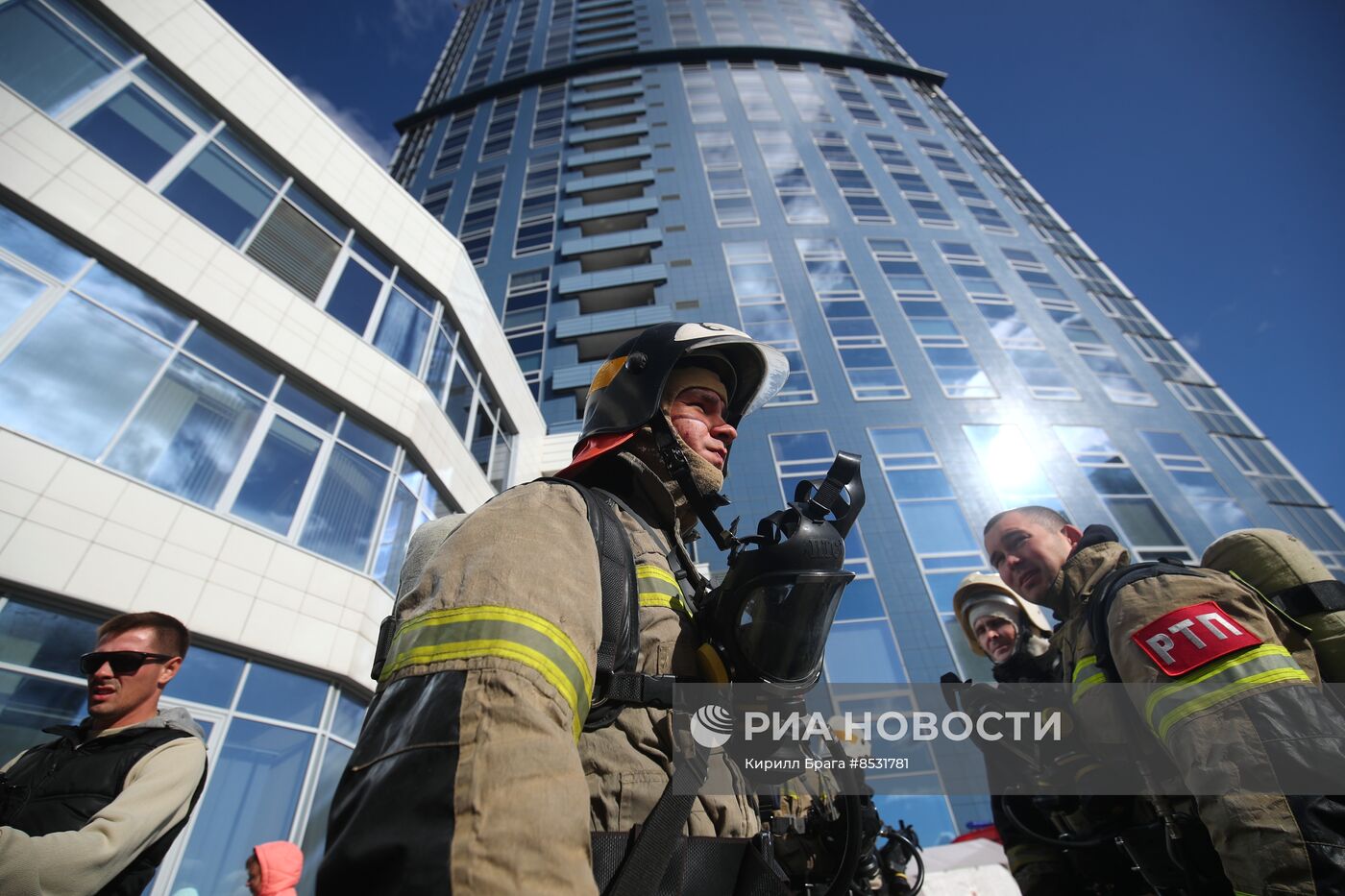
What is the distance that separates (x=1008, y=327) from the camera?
68.6ft

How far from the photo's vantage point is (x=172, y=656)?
3033 millimetres

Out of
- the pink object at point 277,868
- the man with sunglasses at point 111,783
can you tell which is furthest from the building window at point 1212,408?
the man with sunglasses at point 111,783

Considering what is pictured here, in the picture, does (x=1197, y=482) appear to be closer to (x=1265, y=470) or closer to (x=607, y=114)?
(x=1265, y=470)

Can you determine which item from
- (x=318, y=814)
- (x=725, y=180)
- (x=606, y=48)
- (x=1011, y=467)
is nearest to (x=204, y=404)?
(x=318, y=814)

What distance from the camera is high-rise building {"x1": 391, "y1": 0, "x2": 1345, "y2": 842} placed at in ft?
52.1

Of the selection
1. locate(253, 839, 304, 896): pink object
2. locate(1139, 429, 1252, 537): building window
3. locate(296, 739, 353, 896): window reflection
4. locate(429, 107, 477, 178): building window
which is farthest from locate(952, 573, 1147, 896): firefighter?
locate(429, 107, 477, 178): building window

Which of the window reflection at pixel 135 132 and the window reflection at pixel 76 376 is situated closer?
the window reflection at pixel 76 376

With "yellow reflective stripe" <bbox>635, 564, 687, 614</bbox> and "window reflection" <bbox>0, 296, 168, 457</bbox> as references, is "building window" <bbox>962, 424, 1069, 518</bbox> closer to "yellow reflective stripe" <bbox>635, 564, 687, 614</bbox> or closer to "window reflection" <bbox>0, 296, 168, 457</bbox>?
"yellow reflective stripe" <bbox>635, 564, 687, 614</bbox>

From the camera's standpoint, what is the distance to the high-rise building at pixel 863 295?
15.9 meters

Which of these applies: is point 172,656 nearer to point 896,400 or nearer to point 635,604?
point 635,604

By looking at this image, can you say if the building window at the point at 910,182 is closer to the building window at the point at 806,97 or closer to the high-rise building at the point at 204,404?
the building window at the point at 806,97

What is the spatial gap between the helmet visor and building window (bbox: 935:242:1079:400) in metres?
20.4

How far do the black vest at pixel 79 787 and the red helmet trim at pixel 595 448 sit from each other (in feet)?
7.84
